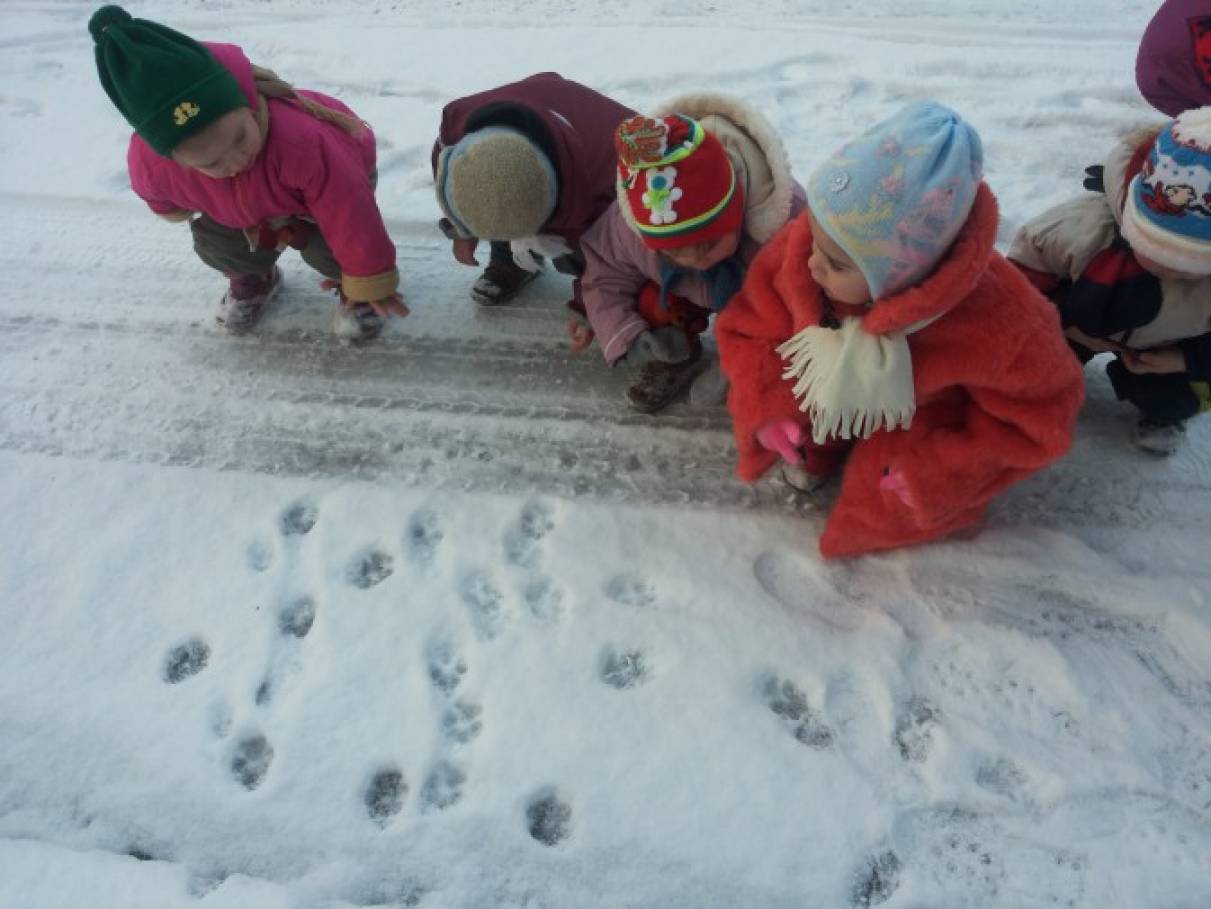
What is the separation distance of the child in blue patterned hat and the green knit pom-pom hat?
1.78 meters

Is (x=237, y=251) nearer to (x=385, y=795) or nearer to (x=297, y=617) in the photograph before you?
(x=297, y=617)

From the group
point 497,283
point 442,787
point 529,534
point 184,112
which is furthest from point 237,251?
point 442,787

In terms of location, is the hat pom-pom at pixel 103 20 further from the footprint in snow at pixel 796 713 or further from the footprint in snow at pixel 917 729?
the footprint in snow at pixel 917 729

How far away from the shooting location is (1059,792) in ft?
4.77

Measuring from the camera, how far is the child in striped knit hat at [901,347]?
117cm

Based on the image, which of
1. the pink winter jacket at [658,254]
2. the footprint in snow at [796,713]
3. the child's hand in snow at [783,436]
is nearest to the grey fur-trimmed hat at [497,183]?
the pink winter jacket at [658,254]

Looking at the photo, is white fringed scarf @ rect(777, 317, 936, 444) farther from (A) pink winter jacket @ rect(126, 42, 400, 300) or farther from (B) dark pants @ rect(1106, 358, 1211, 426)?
(A) pink winter jacket @ rect(126, 42, 400, 300)

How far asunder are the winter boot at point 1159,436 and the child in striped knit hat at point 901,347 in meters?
0.48

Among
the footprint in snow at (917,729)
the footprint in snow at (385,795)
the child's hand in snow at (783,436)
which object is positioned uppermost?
the child's hand in snow at (783,436)

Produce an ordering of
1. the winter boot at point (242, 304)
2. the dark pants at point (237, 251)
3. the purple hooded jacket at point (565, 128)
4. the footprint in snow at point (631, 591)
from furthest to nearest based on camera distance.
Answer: the winter boot at point (242, 304), the dark pants at point (237, 251), the purple hooded jacket at point (565, 128), the footprint in snow at point (631, 591)

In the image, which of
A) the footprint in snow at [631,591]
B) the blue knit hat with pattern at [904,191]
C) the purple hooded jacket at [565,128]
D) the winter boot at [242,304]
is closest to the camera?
the blue knit hat with pattern at [904,191]

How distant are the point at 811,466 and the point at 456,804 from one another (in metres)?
1.03

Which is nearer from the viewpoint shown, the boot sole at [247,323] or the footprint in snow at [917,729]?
the footprint in snow at [917,729]

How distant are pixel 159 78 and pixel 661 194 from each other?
1033mm
